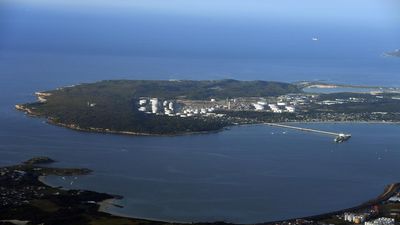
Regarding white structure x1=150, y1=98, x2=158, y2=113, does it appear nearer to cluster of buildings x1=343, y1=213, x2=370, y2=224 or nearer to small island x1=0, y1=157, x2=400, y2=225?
small island x1=0, y1=157, x2=400, y2=225

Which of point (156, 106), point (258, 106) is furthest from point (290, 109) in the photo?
point (156, 106)

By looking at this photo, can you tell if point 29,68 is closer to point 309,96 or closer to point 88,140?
point 309,96

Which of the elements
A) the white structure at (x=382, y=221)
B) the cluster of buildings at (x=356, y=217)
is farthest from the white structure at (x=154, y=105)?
the white structure at (x=382, y=221)

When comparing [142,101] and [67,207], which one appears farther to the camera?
[142,101]

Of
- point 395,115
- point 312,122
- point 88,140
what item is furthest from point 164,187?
point 395,115

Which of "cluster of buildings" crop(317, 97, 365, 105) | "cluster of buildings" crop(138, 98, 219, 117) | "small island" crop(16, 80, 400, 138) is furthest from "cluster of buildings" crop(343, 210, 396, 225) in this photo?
"cluster of buildings" crop(317, 97, 365, 105)

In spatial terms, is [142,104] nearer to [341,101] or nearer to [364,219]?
[341,101]

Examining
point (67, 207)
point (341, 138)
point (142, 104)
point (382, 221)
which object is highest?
point (142, 104)

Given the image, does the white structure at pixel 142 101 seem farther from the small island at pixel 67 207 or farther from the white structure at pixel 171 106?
the small island at pixel 67 207
